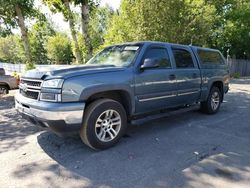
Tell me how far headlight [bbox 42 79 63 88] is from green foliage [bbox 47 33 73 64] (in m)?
51.0

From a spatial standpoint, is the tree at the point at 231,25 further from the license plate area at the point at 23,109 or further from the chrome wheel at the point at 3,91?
the license plate area at the point at 23,109

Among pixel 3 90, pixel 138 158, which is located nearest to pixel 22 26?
pixel 3 90

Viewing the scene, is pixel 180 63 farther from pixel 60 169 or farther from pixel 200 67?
pixel 60 169

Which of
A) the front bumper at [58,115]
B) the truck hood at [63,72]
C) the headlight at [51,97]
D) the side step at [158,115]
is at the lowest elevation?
the side step at [158,115]

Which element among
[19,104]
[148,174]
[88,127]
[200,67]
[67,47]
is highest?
[67,47]

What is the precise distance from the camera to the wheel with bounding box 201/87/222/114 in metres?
6.90

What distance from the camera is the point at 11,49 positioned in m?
76.8

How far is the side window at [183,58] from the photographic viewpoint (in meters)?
5.73

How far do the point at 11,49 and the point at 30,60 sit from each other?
72247 mm

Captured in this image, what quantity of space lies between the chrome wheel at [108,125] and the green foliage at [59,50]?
50785 millimetres

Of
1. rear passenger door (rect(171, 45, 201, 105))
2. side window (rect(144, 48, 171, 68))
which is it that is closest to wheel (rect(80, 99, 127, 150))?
side window (rect(144, 48, 171, 68))

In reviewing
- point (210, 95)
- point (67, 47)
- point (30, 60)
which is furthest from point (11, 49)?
point (210, 95)

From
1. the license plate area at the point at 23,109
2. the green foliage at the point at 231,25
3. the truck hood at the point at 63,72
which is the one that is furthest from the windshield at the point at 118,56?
the green foliage at the point at 231,25

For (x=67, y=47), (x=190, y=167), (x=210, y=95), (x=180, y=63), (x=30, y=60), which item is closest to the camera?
(x=190, y=167)
